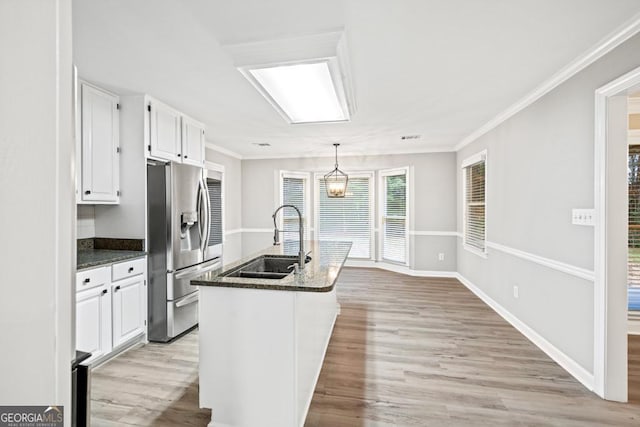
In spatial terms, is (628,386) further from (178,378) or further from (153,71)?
(153,71)

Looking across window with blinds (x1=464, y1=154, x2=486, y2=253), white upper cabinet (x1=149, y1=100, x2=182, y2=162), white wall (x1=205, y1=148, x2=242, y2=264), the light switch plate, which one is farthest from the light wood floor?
white wall (x1=205, y1=148, x2=242, y2=264)

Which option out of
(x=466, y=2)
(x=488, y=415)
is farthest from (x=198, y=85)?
(x=488, y=415)

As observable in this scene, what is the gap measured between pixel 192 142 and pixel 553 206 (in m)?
3.89

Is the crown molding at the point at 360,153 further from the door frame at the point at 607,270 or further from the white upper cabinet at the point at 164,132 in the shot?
the door frame at the point at 607,270

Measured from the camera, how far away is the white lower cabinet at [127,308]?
2.60 metres

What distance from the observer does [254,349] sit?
1.69 meters

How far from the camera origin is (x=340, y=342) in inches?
115

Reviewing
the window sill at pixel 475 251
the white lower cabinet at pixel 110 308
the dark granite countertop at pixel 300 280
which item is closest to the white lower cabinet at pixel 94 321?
the white lower cabinet at pixel 110 308

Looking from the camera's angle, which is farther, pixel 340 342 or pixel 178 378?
pixel 340 342

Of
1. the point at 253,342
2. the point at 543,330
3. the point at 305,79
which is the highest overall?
the point at 305,79

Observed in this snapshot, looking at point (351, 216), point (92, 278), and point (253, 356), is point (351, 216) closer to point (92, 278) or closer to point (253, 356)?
point (92, 278)

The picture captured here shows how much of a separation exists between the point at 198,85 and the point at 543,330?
391 centimetres

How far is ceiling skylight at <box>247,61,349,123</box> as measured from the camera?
2.17 meters

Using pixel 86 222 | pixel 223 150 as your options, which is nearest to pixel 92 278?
pixel 86 222
